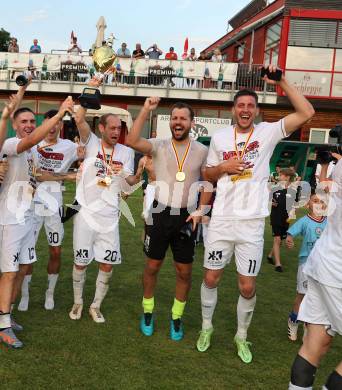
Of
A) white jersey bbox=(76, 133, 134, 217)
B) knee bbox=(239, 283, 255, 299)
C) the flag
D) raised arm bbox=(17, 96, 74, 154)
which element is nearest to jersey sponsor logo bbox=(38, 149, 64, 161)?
white jersey bbox=(76, 133, 134, 217)

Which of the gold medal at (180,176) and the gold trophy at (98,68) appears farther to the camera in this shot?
the gold medal at (180,176)

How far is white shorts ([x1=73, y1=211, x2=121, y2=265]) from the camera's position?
15.7ft

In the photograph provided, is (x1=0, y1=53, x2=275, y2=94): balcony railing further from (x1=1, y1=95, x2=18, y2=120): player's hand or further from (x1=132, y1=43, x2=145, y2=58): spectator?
(x1=1, y1=95, x2=18, y2=120): player's hand

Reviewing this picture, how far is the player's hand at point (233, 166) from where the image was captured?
3.95 metres

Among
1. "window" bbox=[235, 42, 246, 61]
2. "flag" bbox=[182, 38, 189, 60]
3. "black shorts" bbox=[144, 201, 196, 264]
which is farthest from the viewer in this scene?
"window" bbox=[235, 42, 246, 61]

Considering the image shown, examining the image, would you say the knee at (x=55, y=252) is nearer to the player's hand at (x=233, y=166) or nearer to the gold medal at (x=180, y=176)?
the gold medal at (x=180, y=176)

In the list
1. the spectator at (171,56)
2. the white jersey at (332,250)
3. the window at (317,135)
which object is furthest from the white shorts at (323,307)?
the window at (317,135)

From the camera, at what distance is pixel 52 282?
5.20 metres

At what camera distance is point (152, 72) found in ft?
74.0

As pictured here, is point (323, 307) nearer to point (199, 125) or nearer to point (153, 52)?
point (199, 125)

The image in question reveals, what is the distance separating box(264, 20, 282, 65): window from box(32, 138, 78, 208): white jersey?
65.0 ft

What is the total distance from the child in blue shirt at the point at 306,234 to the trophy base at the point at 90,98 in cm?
255

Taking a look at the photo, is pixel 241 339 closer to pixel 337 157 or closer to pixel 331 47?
pixel 337 157

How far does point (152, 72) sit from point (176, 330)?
19645mm
